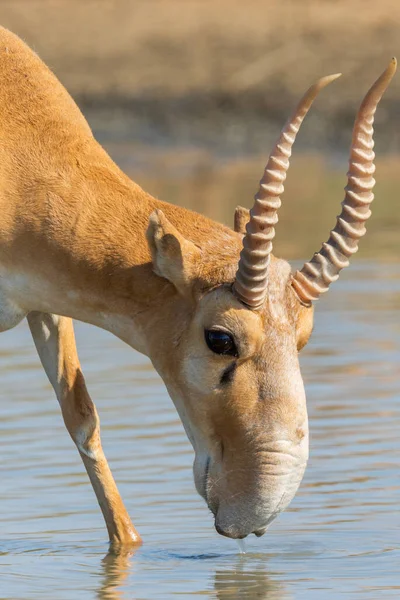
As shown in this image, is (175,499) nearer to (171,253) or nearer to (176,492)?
(176,492)

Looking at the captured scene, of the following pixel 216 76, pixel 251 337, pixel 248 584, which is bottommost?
pixel 248 584

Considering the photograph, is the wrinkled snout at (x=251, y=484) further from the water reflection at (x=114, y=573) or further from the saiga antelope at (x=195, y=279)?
the water reflection at (x=114, y=573)

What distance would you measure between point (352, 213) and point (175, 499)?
2.84 meters

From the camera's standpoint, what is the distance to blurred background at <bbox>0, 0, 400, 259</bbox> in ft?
91.2

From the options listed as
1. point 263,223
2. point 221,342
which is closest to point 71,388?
point 221,342

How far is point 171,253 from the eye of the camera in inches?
323

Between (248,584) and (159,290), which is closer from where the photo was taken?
(159,290)

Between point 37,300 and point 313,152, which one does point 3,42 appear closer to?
point 37,300

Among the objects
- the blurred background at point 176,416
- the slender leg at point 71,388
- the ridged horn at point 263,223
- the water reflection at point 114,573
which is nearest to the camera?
the ridged horn at point 263,223

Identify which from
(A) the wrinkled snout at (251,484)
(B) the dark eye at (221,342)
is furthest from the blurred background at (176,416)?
(B) the dark eye at (221,342)

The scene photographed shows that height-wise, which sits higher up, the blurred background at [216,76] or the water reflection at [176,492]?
the blurred background at [216,76]

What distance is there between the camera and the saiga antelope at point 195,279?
795 cm

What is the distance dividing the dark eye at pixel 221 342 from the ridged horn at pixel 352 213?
0.44m

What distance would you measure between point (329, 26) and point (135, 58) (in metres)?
3.77
